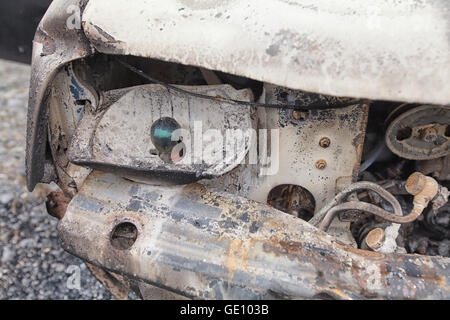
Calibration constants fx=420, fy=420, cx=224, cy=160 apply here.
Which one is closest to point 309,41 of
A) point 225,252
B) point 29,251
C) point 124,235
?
point 225,252

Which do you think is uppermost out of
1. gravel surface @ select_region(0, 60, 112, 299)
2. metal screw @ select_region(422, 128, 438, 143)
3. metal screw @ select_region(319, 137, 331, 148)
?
metal screw @ select_region(422, 128, 438, 143)

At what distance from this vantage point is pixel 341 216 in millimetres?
1247

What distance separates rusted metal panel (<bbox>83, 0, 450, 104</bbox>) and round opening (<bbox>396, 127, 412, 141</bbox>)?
1.36ft

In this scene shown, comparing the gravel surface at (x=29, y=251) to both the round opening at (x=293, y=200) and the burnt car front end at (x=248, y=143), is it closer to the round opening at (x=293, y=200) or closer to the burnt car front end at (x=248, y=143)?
the burnt car front end at (x=248, y=143)

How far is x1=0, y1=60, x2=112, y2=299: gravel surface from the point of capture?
1771mm

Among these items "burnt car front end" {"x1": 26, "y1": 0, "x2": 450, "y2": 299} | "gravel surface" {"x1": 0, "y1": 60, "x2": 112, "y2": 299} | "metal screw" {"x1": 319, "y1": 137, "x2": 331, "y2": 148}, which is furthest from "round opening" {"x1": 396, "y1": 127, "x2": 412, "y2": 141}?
"gravel surface" {"x1": 0, "y1": 60, "x2": 112, "y2": 299}

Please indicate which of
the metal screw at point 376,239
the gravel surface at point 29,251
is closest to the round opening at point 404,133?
the metal screw at point 376,239

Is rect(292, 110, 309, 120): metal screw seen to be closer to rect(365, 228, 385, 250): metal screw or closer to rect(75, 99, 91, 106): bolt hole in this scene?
rect(365, 228, 385, 250): metal screw

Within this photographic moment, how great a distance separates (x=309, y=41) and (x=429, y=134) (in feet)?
1.82

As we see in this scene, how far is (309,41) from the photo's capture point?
905mm

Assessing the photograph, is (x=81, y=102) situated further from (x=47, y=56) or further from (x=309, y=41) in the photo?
(x=309, y=41)

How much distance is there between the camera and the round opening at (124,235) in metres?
1.13

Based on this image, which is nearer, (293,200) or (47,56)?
(47,56)
